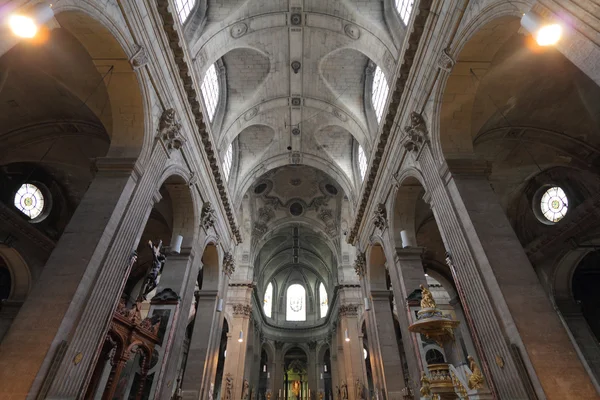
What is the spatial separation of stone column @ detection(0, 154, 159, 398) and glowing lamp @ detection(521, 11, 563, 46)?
24.7 feet

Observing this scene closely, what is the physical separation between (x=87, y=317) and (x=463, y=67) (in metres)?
9.09

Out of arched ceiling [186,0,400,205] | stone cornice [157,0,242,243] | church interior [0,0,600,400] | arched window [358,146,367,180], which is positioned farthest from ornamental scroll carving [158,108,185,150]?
arched window [358,146,367,180]

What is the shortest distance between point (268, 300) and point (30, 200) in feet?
78.4

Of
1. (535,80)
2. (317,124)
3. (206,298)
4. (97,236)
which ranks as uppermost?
(317,124)

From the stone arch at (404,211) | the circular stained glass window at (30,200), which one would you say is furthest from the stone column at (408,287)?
the circular stained glass window at (30,200)

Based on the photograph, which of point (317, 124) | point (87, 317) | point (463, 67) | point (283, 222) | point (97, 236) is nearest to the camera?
point (87, 317)

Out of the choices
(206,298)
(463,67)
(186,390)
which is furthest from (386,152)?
(186,390)

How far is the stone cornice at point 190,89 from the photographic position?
8.21 metres

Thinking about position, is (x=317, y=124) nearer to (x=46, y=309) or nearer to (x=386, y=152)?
(x=386, y=152)

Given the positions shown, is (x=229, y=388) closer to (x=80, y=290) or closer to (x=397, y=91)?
(x=80, y=290)

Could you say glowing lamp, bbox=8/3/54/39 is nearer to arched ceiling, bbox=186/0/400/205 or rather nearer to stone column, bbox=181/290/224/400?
arched ceiling, bbox=186/0/400/205

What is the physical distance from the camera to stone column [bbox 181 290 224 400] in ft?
37.7

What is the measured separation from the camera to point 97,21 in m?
6.25

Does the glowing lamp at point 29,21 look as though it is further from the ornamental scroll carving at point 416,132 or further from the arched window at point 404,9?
the arched window at point 404,9
